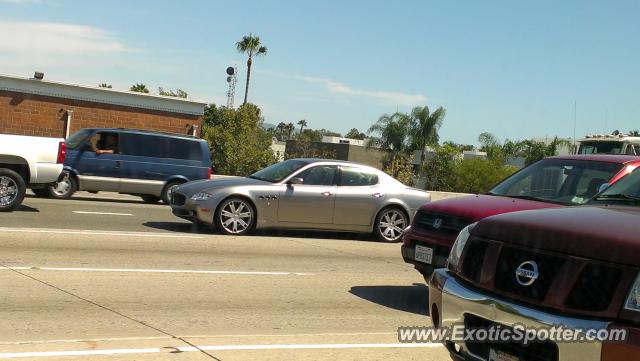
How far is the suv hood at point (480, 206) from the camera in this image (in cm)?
773

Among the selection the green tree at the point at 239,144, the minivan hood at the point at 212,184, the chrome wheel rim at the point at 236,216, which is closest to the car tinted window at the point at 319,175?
the minivan hood at the point at 212,184

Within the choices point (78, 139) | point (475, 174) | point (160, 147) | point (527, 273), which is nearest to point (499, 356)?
point (527, 273)

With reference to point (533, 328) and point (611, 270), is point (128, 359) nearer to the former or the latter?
point (533, 328)

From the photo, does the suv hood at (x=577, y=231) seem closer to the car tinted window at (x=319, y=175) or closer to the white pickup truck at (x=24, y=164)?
the car tinted window at (x=319, y=175)

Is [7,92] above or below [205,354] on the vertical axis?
above

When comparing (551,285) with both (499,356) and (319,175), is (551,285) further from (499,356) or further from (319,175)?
(319,175)

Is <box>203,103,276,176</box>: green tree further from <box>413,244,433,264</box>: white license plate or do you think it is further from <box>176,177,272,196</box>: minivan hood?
<box>413,244,433,264</box>: white license plate

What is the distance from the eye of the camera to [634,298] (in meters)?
3.54

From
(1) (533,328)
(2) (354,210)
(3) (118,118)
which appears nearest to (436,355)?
(1) (533,328)

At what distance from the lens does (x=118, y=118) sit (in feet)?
114

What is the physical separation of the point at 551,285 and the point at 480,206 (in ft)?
13.9

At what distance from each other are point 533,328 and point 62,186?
16.4m

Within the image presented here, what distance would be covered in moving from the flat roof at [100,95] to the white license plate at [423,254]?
28.3 meters

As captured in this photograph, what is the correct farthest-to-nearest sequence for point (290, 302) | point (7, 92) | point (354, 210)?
point (7, 92) < point (354, 210) < point (290, 302)
